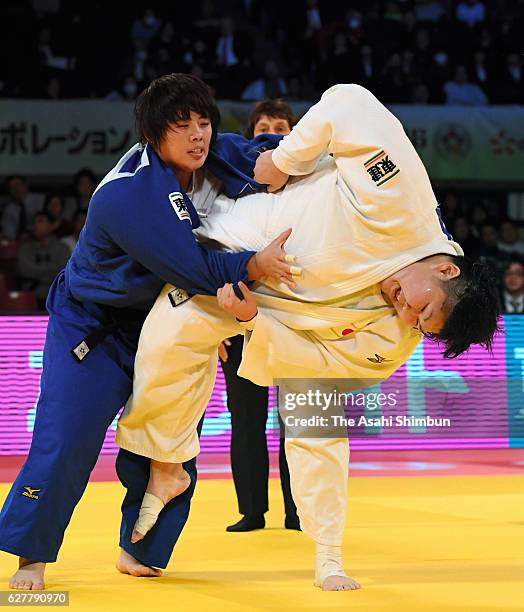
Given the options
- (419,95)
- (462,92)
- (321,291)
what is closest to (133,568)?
(321,291)

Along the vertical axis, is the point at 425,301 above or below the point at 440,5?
below

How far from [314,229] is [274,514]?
2.01 metres

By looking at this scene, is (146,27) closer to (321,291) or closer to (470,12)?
(470,12)

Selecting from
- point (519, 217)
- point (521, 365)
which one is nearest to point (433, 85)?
point (519, 217)

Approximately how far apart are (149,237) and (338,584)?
1166mm

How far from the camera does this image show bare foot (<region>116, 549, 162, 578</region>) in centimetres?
349

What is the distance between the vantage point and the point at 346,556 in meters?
3.82

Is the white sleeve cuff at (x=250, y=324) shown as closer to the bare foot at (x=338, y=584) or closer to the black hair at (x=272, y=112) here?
the bare foot at (x=338, y=584)

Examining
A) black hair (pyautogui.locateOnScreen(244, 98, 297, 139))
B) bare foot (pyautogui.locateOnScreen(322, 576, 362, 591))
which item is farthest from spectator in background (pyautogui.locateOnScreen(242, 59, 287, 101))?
bare foot (pyautogui.locateOnScreen(322, 576, 362, 591))

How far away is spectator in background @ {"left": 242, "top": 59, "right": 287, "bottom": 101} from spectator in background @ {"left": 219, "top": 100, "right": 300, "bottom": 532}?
20.5 feet

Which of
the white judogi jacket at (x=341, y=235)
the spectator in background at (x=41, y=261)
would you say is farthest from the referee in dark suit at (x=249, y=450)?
the spectator in background at (x=41, y=261)

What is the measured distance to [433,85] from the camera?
11281 millimetres

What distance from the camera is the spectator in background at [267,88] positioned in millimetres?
10820

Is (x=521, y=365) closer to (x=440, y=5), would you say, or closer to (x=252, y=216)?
(x=252, y=216)
